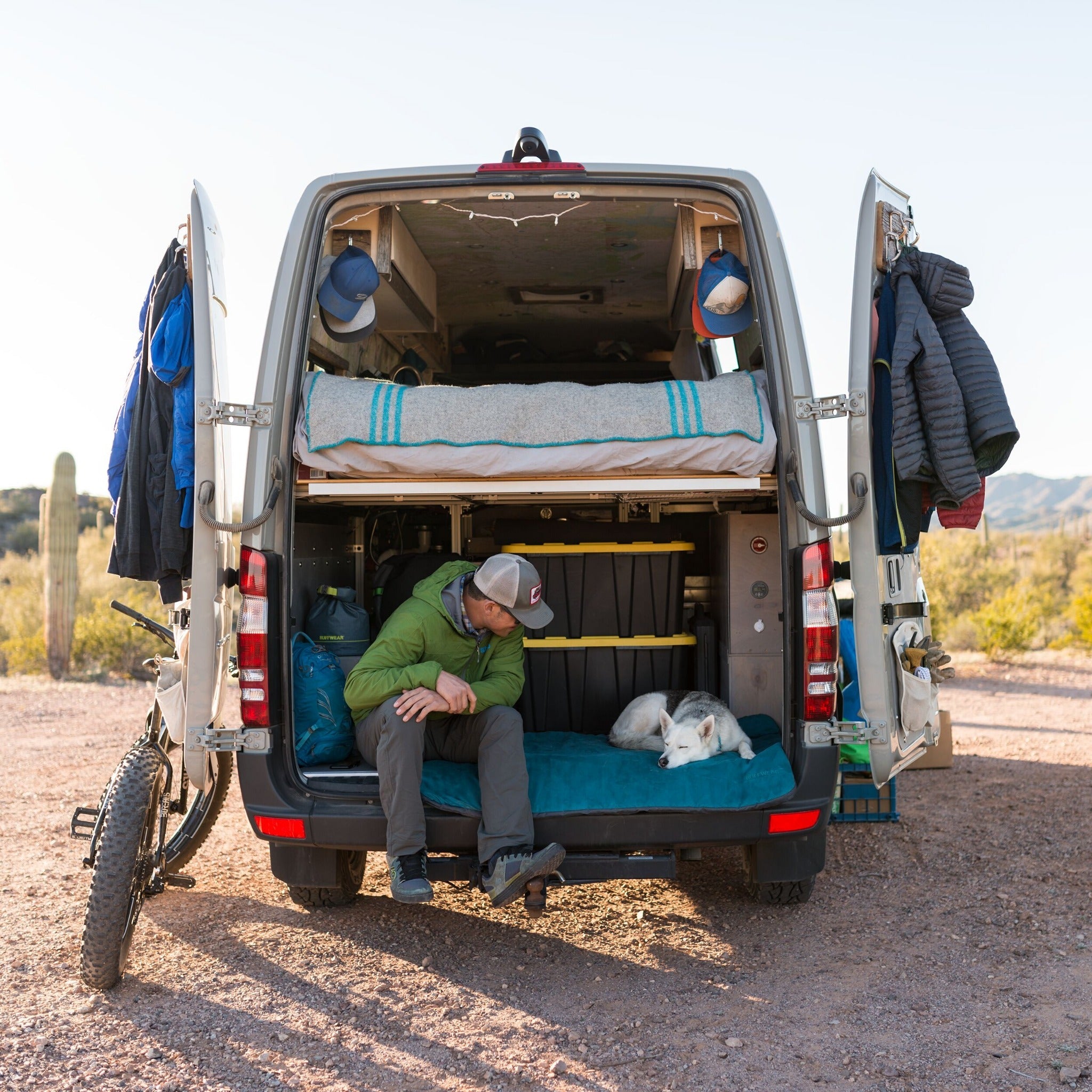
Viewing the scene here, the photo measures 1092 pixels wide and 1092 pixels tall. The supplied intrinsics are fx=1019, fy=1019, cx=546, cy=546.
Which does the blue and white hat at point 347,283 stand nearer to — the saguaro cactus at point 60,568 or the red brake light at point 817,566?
the red brake light at point 817,566

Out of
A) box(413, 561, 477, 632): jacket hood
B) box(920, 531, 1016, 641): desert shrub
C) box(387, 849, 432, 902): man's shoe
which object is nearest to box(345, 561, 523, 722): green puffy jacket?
box(413, 561, 477, 632): jacket hood

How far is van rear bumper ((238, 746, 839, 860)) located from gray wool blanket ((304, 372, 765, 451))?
3.53 ft

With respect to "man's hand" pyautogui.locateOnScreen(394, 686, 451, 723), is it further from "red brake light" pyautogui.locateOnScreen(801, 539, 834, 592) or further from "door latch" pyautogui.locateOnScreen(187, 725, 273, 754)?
"red brake light" pyautogui.locateOnScreen(801, 539, 834, 592)

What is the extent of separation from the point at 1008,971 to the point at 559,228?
10.9 ft

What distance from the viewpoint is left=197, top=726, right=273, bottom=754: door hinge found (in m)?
3.17

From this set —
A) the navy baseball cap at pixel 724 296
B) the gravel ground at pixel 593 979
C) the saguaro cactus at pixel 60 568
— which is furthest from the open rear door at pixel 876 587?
the saguaro cactus at pixel 60 568

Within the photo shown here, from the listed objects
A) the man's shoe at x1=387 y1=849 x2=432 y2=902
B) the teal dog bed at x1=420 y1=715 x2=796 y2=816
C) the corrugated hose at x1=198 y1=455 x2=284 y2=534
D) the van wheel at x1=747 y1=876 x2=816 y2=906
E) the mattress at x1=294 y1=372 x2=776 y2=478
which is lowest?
the van wheel at x1=747 y1=876 x2=816 y2=906

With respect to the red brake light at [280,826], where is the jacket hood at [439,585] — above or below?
above

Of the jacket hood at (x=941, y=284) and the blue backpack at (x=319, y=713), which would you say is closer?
the jacket hood at (x=941, y=284)

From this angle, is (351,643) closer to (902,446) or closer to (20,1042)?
(20,1042)

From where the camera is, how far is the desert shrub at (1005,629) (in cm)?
1204

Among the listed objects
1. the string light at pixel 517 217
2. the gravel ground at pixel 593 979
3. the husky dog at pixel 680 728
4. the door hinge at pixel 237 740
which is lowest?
the gravel ground at pixel 593 979

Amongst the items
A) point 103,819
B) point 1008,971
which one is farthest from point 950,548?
point 103,819

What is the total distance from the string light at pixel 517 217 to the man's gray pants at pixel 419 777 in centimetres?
200
